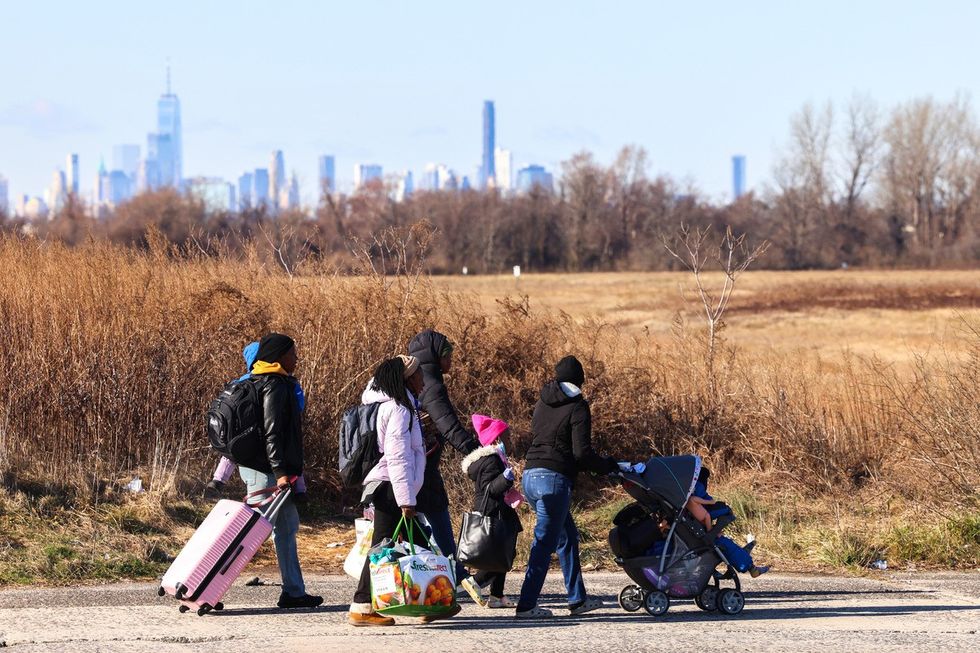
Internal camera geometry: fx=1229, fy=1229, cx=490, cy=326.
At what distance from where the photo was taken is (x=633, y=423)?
43.9ft

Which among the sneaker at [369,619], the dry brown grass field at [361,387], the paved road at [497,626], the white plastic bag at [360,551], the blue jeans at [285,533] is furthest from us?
the dry brown grass field at [361,387]

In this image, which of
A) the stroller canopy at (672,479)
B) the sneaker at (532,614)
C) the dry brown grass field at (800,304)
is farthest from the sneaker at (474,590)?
the dry brown grass field at (800,304)

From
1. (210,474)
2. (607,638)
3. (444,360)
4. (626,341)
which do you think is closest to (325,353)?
(210,474)

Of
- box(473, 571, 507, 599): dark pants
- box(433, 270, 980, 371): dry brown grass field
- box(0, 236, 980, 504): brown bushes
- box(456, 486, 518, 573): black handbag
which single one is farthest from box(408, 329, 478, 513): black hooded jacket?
box(433, 270, 980, 371): dry brown grass field

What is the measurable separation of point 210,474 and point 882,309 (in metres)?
39.6

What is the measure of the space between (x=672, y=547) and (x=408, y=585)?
1764 mm

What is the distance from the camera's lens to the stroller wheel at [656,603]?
775cm

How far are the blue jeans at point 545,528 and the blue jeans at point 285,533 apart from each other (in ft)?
4.69

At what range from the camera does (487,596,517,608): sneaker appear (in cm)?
800

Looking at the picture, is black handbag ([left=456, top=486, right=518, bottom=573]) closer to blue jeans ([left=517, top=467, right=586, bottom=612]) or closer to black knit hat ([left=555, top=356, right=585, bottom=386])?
blue jeans ([left=517, top=467, right=586, bottom=612])

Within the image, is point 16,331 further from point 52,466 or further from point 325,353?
point 325,353

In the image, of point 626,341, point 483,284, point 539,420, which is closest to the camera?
point 539,420

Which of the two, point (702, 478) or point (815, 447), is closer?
point (702, 478)

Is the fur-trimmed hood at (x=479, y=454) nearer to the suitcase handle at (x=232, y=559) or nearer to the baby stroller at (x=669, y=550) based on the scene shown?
the baby stroller at (x=669, y=550)
